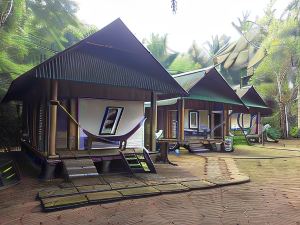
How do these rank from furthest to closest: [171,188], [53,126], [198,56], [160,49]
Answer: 1. [198,56]
2. [160,49]
3. [53,126]
4. [171,188]

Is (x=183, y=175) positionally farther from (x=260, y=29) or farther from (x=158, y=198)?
(x=260, y=29)

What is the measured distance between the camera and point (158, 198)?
6.12 m

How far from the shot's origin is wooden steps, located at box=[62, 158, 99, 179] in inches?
302

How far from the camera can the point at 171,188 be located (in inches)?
265

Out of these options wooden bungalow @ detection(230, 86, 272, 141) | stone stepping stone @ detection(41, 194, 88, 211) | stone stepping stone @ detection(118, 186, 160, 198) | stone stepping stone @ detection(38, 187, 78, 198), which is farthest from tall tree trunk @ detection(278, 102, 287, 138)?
stone stepping stone @ detection(41, 194, 88, 211)

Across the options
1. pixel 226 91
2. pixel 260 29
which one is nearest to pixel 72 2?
pixel 226 91

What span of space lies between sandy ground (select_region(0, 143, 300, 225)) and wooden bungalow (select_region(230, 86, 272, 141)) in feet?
44.8

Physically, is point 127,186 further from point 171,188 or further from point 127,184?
point 171,188

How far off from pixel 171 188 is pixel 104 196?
159 cm

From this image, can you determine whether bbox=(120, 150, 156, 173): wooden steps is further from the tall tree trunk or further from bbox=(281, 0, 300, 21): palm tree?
bbox=(281, 0, 300, 21): palm tree

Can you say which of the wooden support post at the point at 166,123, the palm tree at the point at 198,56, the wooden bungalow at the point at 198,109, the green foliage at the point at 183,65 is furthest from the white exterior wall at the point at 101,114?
the palm tree at the point at 198,56

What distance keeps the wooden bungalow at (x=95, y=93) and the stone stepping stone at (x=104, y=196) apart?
2.28m

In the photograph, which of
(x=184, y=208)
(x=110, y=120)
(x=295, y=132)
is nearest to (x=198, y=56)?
(x=295, y=132)

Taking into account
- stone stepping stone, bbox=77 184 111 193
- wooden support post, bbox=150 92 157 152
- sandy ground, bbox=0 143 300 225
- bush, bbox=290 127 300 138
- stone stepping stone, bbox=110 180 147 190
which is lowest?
sandy ground, bbox=0 143 300 225
